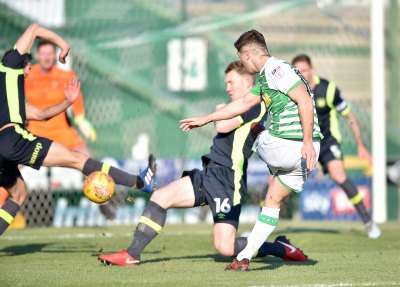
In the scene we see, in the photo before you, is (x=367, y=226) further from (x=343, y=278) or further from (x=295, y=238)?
(x=343, y=278)

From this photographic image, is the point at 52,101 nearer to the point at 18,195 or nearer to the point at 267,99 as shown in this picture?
the point at 18,195

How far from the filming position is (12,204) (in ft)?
30.3

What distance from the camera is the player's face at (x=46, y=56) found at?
13094mm

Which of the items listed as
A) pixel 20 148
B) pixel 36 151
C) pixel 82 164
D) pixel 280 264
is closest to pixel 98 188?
pixel 82 164

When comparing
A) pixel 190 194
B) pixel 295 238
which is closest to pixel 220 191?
pixel 190 194

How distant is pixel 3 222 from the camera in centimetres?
912

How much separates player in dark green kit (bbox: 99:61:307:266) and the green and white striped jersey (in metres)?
0.81

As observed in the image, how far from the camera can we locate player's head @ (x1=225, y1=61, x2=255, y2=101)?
8.74 meters

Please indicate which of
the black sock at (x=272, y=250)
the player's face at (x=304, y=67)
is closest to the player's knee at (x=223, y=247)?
the black sock at (x=272, y=250)

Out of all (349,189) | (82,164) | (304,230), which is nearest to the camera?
(82,164)

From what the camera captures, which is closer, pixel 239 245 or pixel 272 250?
pixel 239 245

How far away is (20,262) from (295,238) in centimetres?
376

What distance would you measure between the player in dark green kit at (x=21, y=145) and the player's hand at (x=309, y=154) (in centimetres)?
216

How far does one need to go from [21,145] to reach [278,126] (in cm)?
246
